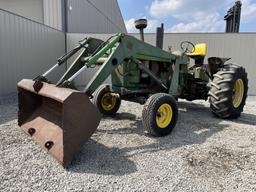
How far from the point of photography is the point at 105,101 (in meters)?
5.39

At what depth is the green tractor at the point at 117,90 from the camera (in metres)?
2.91

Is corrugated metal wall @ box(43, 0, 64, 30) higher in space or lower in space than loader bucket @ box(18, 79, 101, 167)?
higher

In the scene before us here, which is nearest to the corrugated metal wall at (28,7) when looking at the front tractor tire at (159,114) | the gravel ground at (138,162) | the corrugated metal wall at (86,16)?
the corrugated metal wall at (86,16)

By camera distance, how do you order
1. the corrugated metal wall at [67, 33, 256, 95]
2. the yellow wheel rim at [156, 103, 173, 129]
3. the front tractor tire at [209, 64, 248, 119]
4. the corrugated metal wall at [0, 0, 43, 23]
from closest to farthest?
the yellow wheel rim at [156, 103, 173, 129], the front tractor tire at [209, 64, 248, 119], the corrugated metal wall at [67, 33, 256, 95], the corrugated metal wall at [0, 0, 43, 23]

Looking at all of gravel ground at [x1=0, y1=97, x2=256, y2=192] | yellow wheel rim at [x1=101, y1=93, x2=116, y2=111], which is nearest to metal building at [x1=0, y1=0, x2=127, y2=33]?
yellow wheel rim at [x1=101, y1=93, x2=116, y2=111]

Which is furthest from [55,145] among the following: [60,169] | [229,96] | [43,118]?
[229,96]

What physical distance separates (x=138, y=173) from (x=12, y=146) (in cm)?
180

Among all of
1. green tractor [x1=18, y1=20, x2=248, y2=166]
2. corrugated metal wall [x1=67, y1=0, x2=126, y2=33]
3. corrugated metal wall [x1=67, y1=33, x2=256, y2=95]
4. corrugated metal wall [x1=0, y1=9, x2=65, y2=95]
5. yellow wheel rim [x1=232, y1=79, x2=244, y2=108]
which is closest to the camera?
green tractor [x1=18, y1=20, x2=248, y2=166]

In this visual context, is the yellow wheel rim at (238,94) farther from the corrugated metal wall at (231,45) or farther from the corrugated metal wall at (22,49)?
the corrugated metal wall at (22,49)

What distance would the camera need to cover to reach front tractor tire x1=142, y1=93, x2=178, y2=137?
3.86 metres

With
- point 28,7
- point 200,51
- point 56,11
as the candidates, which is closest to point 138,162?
point 200,51

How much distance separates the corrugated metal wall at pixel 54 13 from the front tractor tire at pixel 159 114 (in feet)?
25.1

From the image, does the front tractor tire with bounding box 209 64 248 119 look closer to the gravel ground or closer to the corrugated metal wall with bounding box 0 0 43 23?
the gravel ground

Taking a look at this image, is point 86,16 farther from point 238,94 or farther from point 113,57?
point 113,57
